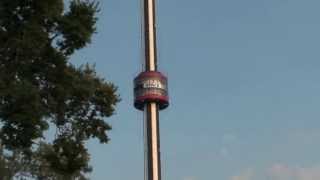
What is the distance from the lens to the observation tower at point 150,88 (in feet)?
230

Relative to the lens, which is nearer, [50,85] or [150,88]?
[50,85]

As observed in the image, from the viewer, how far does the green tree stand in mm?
32094

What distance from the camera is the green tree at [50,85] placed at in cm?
3209

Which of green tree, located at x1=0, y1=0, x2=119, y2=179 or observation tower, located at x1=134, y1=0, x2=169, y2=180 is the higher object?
observation tower, located at x1=134, y1=0, x2=169, y2=180

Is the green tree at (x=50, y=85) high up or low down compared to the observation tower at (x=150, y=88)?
down

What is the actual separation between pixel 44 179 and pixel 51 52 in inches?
1286

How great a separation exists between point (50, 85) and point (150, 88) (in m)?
39.8

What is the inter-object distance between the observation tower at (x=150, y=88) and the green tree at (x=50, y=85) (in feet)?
115

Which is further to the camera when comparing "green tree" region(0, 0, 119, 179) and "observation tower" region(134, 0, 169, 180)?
"observation tower" region(134, 0, 169, 180)

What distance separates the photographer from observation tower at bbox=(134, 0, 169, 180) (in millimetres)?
70062

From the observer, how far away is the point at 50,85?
111ft

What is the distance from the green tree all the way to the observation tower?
34984mm

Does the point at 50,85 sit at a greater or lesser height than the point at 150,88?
lesser

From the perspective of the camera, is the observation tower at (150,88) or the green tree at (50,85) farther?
the observation tower at (150,88)
